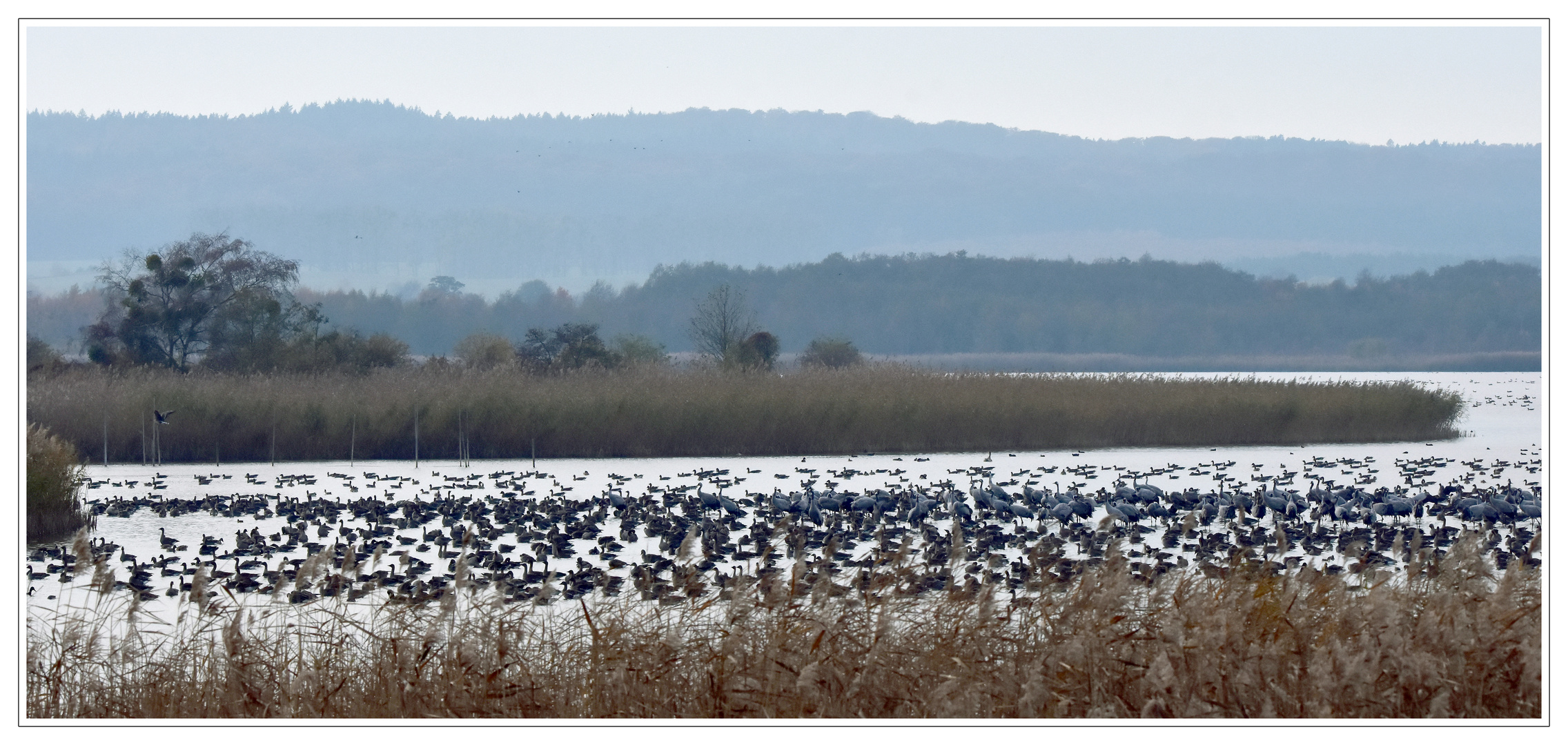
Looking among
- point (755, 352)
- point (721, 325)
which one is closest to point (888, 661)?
point (755, 352)

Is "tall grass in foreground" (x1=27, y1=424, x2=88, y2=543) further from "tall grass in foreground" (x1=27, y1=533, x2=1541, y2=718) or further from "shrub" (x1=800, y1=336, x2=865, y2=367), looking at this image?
"shrub" (x1=800, y1=336, x2=865, y2=367)

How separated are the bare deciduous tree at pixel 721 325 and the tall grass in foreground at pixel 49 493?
Result: 24286 millimetres

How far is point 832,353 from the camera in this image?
1432 inches

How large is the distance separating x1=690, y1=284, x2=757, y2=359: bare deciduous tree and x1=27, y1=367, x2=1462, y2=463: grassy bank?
38.3 ft

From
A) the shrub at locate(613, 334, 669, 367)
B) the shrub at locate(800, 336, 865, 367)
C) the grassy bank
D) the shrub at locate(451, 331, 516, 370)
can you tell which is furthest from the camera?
the shrub at locate(800, 336, 865, 367)

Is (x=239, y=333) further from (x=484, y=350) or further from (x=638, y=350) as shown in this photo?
(x=638, y=350)

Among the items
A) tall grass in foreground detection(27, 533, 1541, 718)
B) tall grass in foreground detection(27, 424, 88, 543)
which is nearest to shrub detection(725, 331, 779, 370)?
tall grass in foreground detection(27, 424, 88, 543)

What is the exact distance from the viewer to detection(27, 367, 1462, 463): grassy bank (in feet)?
65.0

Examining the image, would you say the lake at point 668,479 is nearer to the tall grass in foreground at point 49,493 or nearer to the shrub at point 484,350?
the tall grass in foreground at point 49,493

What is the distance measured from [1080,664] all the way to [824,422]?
1602 centimetres

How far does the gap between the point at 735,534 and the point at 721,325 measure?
86.5ft

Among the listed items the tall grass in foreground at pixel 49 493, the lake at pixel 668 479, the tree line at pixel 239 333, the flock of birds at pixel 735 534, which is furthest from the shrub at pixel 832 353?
the tall grass in foreground at pixel 49 493
